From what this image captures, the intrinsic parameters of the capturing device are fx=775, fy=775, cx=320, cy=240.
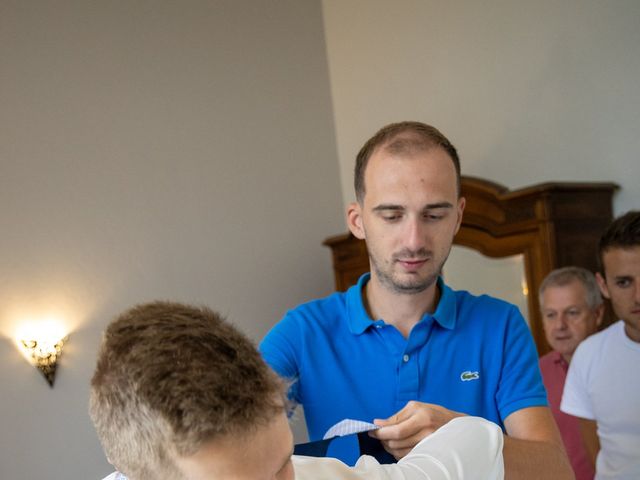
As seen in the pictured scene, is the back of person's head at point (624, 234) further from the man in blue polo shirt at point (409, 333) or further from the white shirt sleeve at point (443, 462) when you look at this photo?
the white shirt sleeve at point (443, 462)

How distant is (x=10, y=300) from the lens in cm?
538

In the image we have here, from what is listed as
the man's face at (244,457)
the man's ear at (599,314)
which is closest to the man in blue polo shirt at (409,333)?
the man's face at (244,457)

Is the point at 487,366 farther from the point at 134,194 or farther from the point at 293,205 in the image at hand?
the point at 293,205

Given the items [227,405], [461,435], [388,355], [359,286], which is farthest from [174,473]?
[359,286]

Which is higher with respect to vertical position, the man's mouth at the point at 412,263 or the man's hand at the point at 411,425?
the man's mouth at the point at 412,263

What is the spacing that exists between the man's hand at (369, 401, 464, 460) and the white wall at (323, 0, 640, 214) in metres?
3.50

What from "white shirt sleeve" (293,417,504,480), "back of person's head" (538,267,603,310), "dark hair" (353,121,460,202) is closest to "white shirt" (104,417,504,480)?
"white shirt sleeve" (293,417,504,480)

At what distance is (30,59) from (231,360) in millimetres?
5464

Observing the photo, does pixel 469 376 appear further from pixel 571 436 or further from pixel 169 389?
pixel 571 436

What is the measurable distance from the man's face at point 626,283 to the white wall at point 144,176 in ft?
12.4

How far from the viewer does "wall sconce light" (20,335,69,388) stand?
5.39m

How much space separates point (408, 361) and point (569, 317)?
2215 mm

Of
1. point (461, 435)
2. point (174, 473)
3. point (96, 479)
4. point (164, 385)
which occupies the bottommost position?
point (96, 479)

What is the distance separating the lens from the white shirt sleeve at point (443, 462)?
3.37 feet
